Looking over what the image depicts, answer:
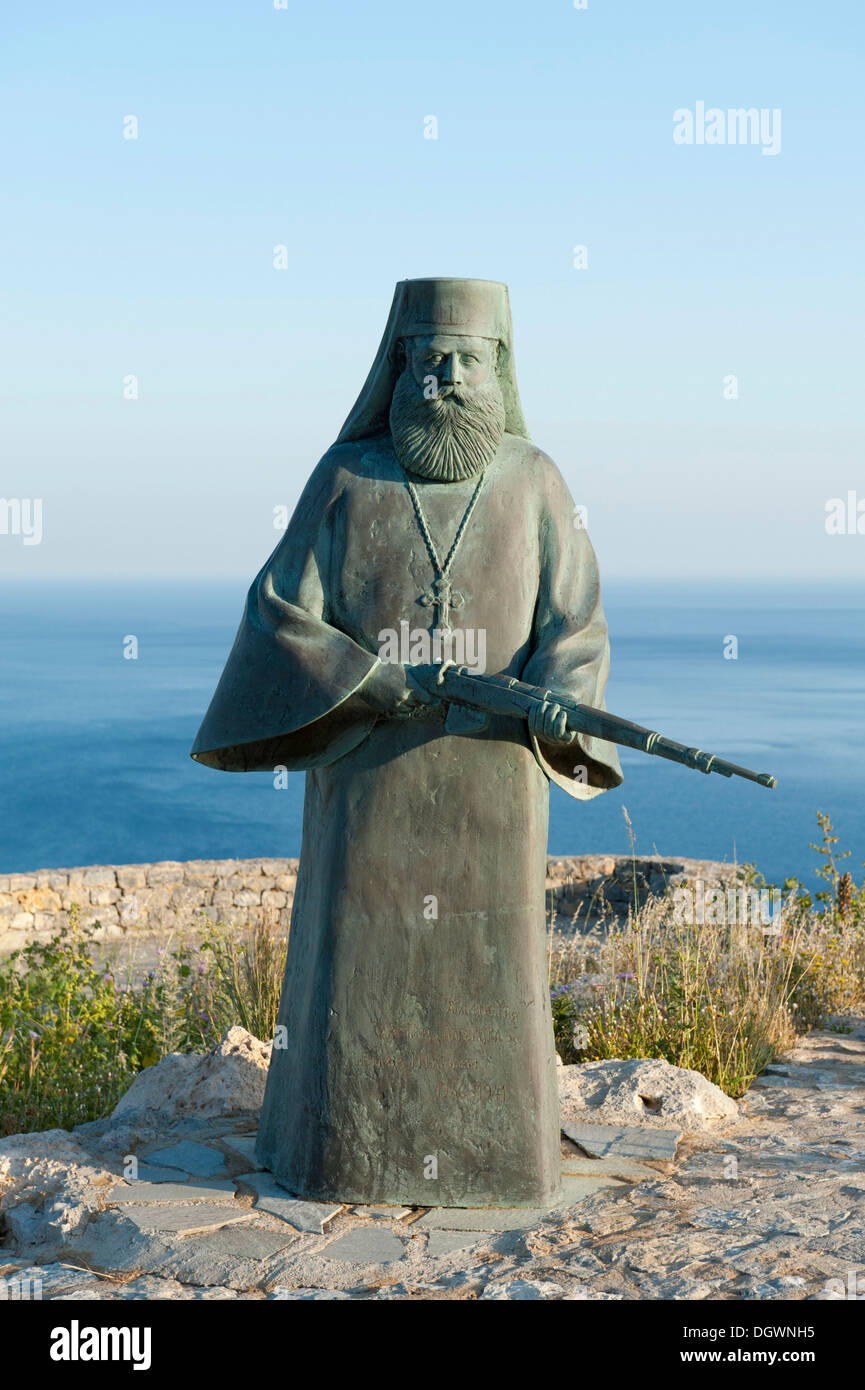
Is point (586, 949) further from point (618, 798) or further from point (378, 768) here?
point (618, 798)

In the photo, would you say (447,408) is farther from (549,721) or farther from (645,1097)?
(645,1097)

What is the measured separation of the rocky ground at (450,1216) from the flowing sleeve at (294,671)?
144 cm

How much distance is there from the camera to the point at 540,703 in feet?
14.0

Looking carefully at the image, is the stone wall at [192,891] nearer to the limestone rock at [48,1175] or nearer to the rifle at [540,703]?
the limestone rock at [48,1175]

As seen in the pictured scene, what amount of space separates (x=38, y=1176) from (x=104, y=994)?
6.09 ft

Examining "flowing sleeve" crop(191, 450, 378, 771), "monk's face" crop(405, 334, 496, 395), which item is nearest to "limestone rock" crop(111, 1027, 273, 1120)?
"flowing sleeve" crop(191, 450, 378, 771)

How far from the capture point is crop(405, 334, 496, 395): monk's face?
175 inches

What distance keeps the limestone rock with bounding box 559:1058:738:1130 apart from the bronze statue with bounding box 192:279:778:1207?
3.49 feet

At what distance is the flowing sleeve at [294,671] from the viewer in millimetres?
4410

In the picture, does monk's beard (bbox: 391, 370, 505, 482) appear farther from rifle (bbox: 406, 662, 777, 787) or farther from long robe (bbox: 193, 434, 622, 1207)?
rifle (bbox: 406, 662, 777, 787)

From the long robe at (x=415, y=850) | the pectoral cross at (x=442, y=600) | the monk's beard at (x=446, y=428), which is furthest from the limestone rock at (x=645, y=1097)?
the monk's beard at (x=446, y=428)

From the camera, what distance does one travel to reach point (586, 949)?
836 cm
